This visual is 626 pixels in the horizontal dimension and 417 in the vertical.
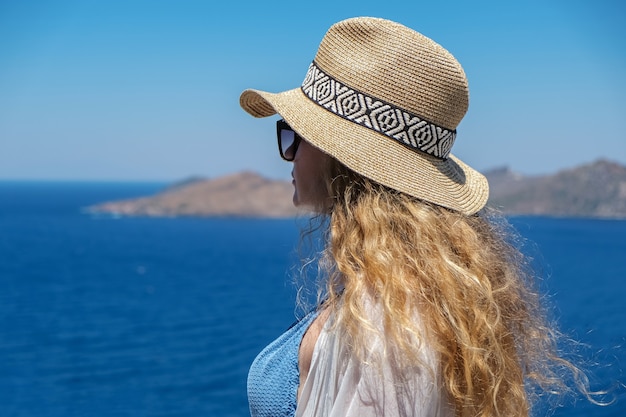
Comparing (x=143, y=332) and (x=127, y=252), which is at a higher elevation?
(x=143, y=332)

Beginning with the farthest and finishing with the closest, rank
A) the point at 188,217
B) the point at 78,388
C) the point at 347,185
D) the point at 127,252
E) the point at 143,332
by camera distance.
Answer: the point at 188,217 → the point at 127,252 → the point at 143,332 → the point at 78,388 → the point at 347,185

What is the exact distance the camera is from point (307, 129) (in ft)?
4.55

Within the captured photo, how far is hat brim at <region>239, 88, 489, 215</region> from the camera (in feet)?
4.31

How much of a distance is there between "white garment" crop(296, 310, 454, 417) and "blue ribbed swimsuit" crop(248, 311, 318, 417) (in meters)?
0.11

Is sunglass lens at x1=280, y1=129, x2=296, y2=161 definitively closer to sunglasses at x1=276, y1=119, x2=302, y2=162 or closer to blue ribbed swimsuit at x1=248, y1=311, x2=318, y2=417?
sunglasses at x1=276, y1=119, x2=302, y2=162

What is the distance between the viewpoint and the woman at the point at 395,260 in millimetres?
1159

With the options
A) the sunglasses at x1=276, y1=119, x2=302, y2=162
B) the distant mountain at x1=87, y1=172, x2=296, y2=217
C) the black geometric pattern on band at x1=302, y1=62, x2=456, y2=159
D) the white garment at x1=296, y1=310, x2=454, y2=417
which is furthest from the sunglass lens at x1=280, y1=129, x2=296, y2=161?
the distant mountain at x1=87, y1=172, x2=296, y2=217

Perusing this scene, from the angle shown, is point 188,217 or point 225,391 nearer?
point 225,391

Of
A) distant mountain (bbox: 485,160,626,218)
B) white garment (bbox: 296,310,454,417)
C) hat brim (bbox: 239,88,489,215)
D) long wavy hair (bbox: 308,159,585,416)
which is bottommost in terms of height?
distant mountain (bbox: 485,160,626,218)

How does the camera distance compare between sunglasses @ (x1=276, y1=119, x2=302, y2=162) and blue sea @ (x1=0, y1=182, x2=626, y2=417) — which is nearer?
sunglasses @ (x1=276, y1=119, x2=302, y2=162)

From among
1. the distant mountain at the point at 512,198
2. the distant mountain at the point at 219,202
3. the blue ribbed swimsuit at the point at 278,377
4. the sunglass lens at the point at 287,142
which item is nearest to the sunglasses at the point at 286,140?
the sunglass lens at the point at 287,142

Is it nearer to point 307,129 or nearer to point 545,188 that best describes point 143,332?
point 307,129

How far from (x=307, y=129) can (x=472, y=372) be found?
545 millimetres

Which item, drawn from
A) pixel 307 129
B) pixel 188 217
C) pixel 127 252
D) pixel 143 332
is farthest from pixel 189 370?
pixel 188 217
